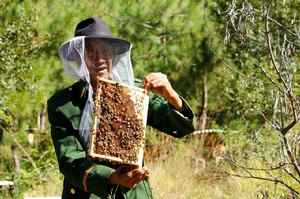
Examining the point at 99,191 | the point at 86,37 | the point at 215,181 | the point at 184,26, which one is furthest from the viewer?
the point at 184,26

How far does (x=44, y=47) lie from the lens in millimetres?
8352

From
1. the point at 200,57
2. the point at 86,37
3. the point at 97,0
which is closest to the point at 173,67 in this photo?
the point at 200,57

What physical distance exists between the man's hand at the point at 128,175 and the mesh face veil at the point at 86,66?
0.26 m

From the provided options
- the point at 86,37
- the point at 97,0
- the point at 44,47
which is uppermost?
the point at 97,0

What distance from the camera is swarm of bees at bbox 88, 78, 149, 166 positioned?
253 cm

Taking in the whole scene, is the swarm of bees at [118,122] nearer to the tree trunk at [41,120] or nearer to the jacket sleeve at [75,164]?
the jacket sleeve at [75,164]

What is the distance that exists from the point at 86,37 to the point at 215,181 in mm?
4577

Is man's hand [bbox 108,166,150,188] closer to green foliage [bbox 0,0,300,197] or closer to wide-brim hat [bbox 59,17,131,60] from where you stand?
wide-brim hat [bbox 59,17,131,60]

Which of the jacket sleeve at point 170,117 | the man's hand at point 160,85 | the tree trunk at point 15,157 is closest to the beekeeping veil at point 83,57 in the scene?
the jacket sleeve at point 170,117

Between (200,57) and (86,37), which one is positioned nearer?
(86,37)

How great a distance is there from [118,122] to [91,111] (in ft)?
0.41

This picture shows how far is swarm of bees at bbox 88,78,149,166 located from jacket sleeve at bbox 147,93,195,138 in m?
0.14

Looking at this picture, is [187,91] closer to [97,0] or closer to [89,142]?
[97,0]

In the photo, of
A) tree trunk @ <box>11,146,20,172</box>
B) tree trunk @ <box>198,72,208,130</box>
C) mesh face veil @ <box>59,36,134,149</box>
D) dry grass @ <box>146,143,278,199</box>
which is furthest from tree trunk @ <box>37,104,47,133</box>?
mesh face veil @ <box>59,36,134,149</box>
